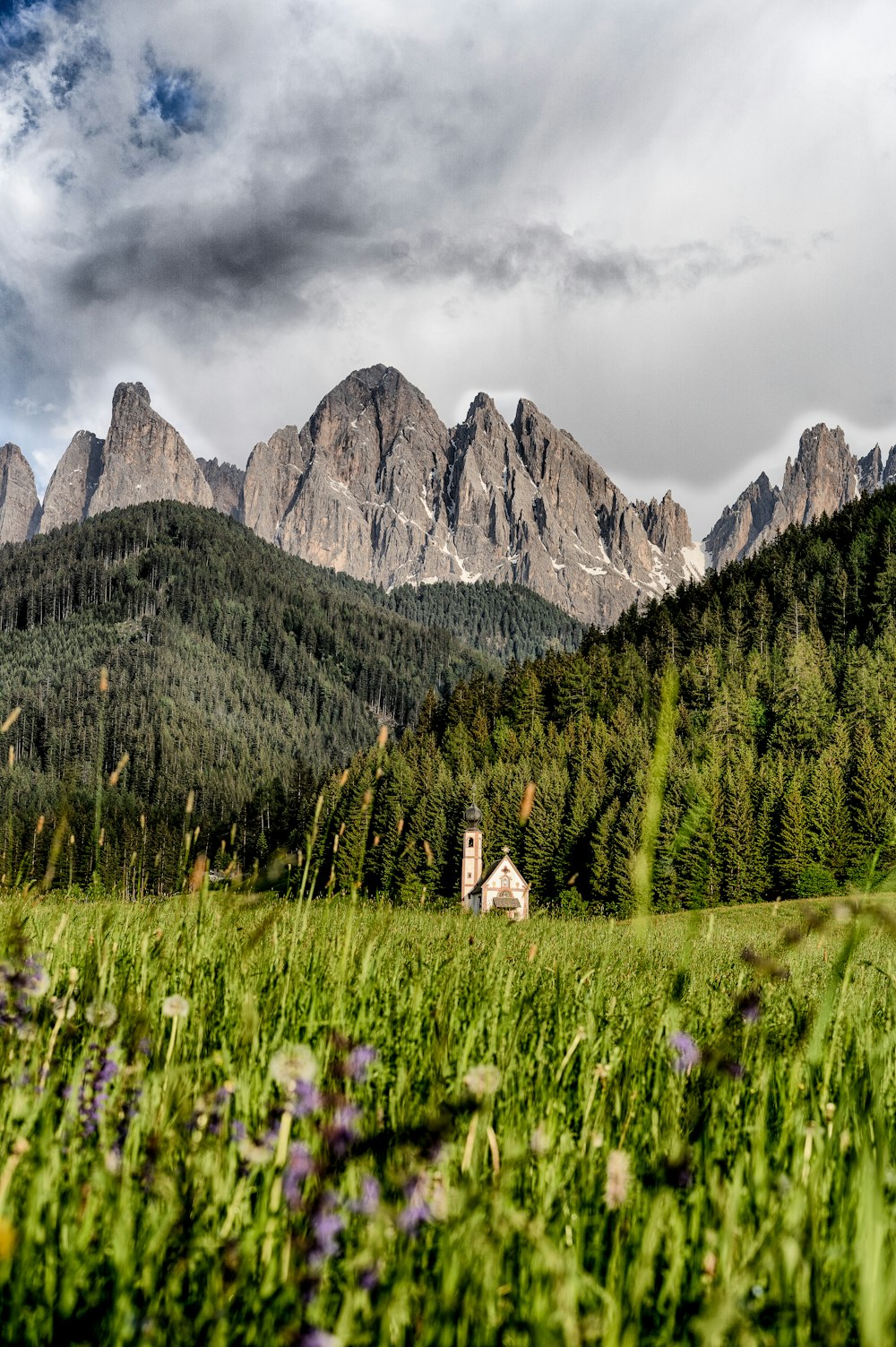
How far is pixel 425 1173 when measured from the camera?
5.61 feet

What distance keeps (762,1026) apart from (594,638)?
111532 mm

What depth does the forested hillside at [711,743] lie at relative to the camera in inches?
2223

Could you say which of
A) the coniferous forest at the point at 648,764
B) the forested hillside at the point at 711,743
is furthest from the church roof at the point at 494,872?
the coniferous forest at the point at 648,764

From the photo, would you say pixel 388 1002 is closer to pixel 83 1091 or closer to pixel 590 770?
pixel 83 1091

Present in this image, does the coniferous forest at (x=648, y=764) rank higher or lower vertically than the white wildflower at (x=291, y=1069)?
higher

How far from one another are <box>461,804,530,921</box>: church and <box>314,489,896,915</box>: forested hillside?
2395 millimetres

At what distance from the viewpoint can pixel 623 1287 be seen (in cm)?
159

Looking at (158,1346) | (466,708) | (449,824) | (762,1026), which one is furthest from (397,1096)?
(466,708)

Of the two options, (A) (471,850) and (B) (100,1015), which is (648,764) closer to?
(A) (471,850)

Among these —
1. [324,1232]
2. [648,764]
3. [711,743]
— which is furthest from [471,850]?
[324,1232]

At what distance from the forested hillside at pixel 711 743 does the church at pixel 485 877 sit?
240 cm

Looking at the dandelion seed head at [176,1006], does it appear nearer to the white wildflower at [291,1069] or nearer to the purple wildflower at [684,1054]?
the white wildflower at [291,1069]

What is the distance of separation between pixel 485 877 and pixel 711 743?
23.6 metres

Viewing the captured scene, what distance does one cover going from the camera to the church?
53125 mm
